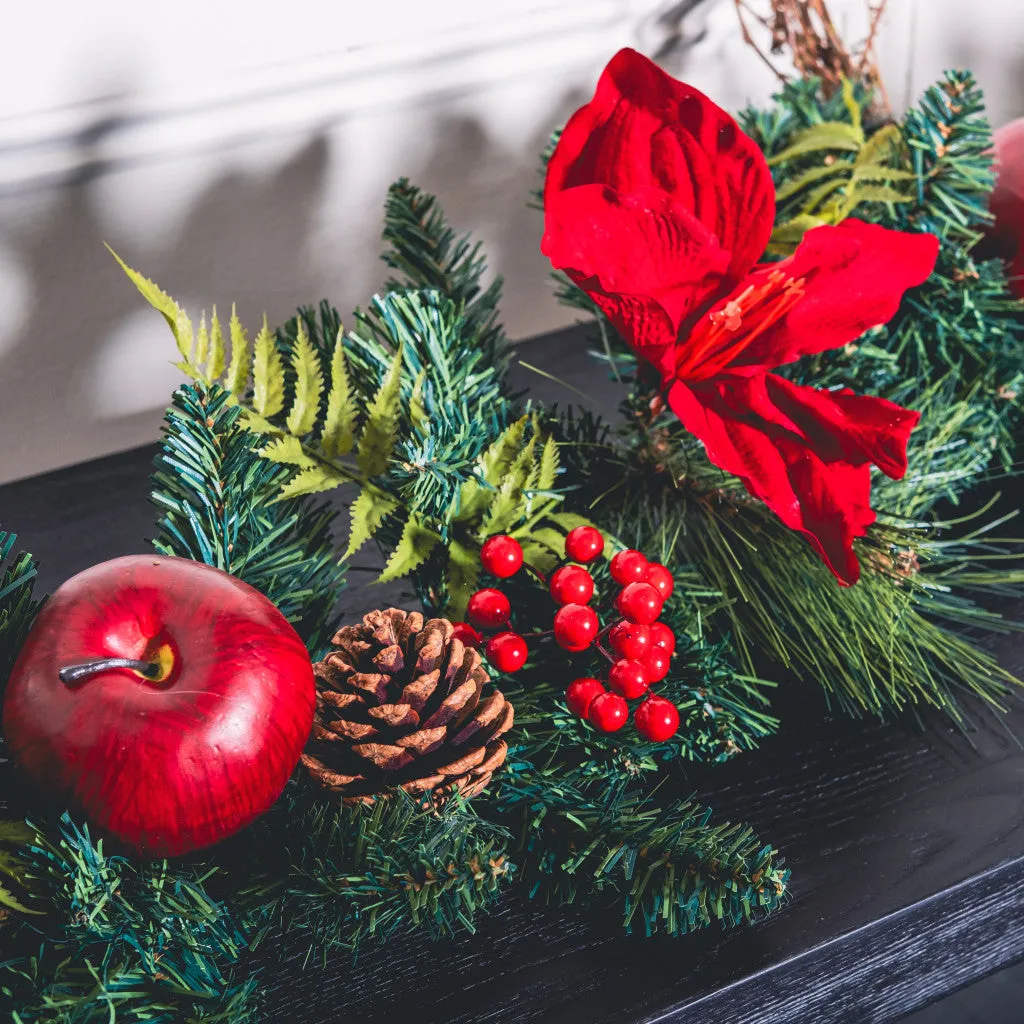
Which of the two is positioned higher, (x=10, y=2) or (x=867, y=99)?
(x=10, y=2)

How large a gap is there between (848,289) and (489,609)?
0.54ft

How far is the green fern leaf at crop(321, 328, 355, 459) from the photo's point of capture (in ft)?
1.18

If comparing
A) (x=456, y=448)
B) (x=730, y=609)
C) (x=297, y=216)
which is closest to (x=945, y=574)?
(x=730, y=609)

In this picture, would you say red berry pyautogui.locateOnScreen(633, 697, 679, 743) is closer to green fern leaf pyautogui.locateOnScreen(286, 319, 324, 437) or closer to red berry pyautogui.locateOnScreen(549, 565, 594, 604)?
red berry pyautogui.locateOnScreen(549, 565, 594, 604)

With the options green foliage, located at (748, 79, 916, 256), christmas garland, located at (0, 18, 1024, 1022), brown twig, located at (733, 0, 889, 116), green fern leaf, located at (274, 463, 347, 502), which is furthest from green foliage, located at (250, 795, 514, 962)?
brown twig, located at (733, 0, 889, 116)

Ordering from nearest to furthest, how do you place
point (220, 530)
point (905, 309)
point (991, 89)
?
1. point (220, 530)
2. point (905, 309)
3. point (991, 89)

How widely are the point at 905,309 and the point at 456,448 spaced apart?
0.69 ft

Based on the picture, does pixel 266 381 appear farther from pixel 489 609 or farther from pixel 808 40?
pixel 808 40

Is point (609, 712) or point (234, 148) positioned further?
point (234, 148)

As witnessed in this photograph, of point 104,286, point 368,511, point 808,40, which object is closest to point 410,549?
point 368,511

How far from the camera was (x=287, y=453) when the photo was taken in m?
0.35

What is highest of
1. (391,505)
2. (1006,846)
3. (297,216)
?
(297,216)

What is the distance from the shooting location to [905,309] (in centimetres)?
46

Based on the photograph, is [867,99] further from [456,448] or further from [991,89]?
[456,448]
